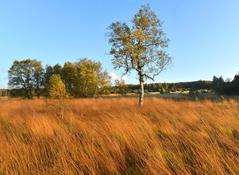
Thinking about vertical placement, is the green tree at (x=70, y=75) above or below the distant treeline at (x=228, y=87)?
above

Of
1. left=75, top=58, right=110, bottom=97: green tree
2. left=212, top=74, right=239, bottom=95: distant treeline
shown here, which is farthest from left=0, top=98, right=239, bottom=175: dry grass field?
left=212, top=74, right=239, bottom=95: distant treeline

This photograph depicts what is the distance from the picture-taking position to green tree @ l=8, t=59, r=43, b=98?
4541 cm

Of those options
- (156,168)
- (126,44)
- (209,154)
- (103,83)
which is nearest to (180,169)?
(156,168)

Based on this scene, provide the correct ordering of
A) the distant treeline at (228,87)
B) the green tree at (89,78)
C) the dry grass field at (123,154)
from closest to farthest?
the dry grass field at (123,154)
the green tree at (89,78)
the distant treeline at (228,87)

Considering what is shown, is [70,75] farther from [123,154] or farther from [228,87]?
[123,154]

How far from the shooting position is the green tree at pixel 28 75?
4541 centimetres

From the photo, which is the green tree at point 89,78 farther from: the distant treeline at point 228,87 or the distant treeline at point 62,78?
the distant treeline at point 228,87

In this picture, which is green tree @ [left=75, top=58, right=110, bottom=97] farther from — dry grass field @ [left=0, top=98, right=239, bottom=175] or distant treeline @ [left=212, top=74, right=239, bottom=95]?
dry grass field @ [left=0, top=98, right=239, bottom=175]

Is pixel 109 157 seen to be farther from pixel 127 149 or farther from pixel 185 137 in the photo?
pixel 185 137

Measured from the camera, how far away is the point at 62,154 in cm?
229

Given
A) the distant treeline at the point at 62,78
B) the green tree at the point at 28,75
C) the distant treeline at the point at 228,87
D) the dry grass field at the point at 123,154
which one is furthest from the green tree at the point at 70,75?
the dry grass field at the point at 123,154

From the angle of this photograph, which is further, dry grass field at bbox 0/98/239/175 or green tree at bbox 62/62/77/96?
green tree at bbox 62/62/77/96

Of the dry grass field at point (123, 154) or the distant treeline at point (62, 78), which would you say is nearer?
the dry grass field at point (123, 154)

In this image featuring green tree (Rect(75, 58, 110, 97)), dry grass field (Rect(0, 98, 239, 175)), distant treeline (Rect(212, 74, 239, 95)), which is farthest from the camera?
distant treeline (Rect(212, 74, 239, 95))
